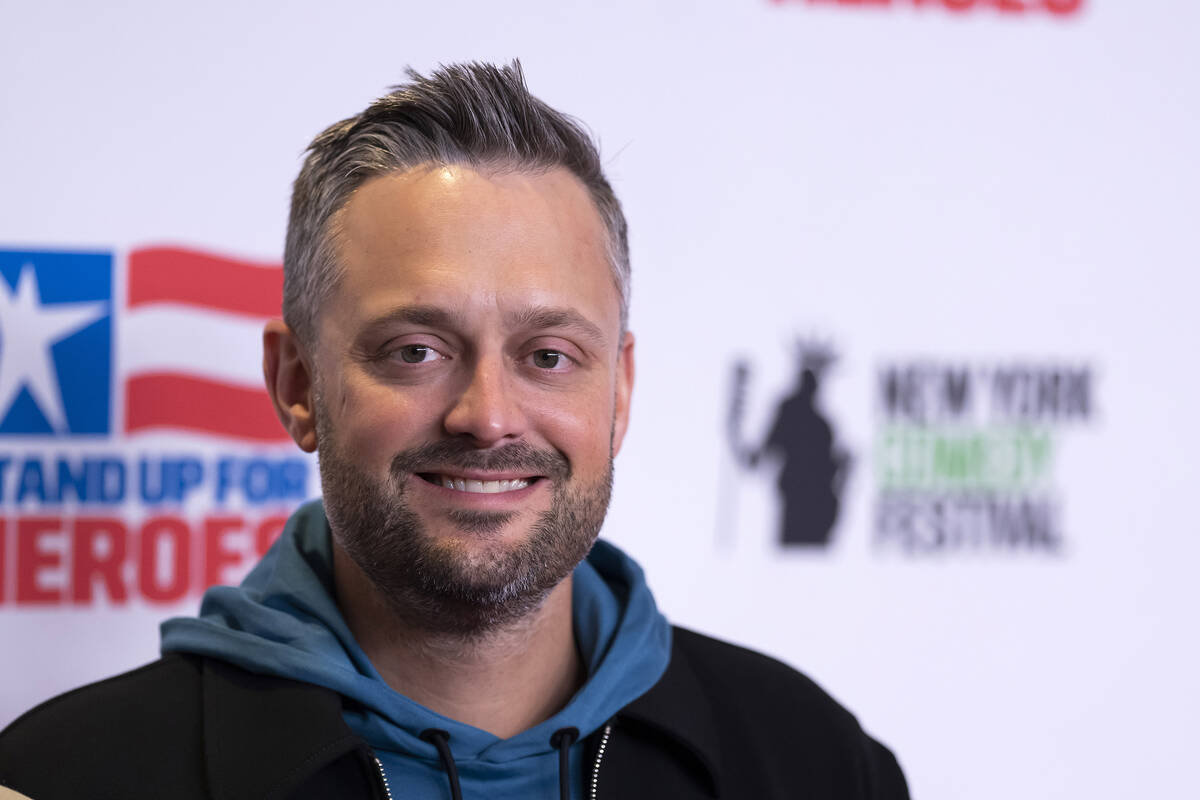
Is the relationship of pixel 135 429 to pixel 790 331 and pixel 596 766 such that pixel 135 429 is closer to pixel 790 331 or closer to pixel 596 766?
pixel 596 766

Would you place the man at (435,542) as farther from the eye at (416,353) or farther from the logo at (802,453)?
the logo at (802,453)

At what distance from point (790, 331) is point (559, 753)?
86 cm

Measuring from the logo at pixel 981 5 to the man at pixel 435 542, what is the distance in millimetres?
807

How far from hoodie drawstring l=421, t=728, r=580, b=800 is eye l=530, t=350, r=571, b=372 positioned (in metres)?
0.34

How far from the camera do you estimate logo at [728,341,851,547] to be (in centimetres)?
179

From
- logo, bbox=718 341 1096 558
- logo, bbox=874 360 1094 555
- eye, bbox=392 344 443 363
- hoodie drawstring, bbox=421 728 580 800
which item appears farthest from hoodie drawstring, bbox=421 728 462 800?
logo, bbox=874 360 1094 555

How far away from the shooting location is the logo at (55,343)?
1.52 meters

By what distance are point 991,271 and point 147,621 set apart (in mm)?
1328

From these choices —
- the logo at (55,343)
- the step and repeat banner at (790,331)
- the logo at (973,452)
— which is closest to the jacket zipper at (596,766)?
the step and repeat banner at (790,331)

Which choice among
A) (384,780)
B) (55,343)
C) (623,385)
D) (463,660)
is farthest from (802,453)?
(55,343)

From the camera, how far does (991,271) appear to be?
74.2 inches

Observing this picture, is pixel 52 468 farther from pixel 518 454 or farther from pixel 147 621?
pixel 518 454

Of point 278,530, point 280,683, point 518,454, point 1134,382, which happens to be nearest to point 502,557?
point 518,454

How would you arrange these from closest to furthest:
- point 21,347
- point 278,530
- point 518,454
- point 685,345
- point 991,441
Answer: point 518,454 → point 21,347 → point 278,530 → point 685,345 → point 991,441
